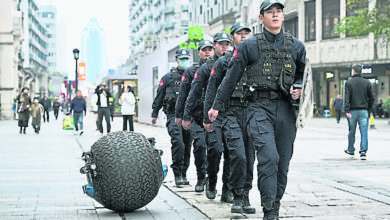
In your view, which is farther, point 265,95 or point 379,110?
point 379,110

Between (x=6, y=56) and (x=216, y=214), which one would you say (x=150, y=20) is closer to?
(x=6, y=56)

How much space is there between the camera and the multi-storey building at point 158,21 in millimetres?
104938

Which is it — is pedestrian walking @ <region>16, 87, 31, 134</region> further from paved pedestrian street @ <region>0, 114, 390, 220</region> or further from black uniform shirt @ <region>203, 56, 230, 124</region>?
black uniform shirt @ <region>203, 56, 230, 124</region>

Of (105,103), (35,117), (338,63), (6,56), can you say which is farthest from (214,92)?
(6,56)

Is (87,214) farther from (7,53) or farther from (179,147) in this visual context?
(7,53)

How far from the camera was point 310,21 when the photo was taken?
5100cm

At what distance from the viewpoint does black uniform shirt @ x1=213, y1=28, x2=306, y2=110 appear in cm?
599

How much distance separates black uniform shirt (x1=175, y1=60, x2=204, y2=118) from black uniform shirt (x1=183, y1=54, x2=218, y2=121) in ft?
2.20

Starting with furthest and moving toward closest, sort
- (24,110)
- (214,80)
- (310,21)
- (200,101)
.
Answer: (310,21) < (24,110) < (200,101) < (214,80)

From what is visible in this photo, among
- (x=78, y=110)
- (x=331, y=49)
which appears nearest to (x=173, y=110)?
(x=78, y=110)

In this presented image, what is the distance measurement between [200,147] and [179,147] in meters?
0.82

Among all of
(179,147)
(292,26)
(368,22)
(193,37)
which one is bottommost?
(179,147)

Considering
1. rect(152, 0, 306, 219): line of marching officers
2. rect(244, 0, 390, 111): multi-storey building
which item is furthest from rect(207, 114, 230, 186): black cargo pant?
rect(244, 0, 390, 111): multi-storey building

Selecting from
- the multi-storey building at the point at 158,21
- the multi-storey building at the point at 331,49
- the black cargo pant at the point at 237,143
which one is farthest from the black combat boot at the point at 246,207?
the multi-storey building at the point at 158,21
